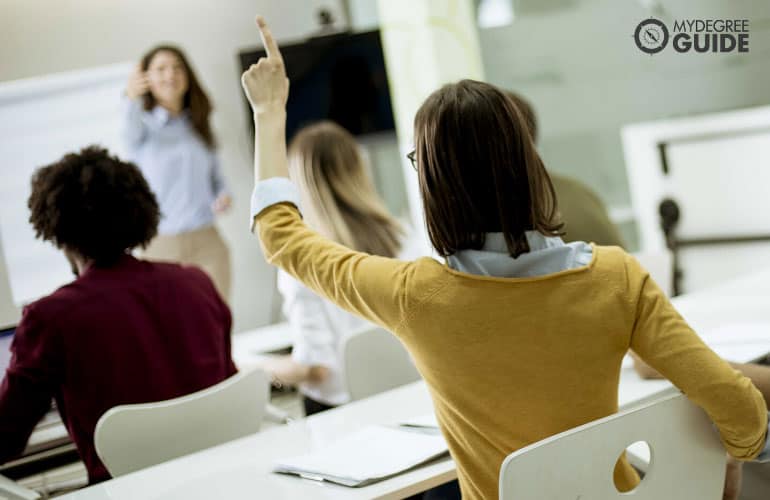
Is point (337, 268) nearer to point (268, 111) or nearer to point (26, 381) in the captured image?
point (268, 111)

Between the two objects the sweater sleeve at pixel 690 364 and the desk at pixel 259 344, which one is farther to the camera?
the desk at pixel 259 344

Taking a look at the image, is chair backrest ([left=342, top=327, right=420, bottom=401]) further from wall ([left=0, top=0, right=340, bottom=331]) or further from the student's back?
wall ([left=0, top=0, right=340, bottom=331])

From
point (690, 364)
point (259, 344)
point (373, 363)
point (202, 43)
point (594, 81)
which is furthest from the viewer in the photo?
point (202, 43)

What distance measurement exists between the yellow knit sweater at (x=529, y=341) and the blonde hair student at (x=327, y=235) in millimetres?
1354

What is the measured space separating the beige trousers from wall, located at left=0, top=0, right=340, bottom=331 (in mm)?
340

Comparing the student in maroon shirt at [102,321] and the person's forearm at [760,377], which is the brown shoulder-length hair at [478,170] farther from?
the student in maroon shirt at [102,321]

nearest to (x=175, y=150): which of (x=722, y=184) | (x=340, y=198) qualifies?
(x=340, y=198)

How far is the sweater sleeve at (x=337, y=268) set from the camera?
1.39 meters

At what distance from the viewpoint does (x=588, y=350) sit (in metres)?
1.37

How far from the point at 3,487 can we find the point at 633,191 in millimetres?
3163

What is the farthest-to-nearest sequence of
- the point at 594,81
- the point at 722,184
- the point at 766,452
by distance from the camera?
the point at 594,81
the point at 722,184
the point at 766,452

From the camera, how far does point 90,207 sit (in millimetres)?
2299

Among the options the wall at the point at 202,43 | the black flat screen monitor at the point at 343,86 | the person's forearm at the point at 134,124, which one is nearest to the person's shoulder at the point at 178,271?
the person's forearm at the point at 134,124

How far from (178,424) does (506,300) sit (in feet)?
3.41
